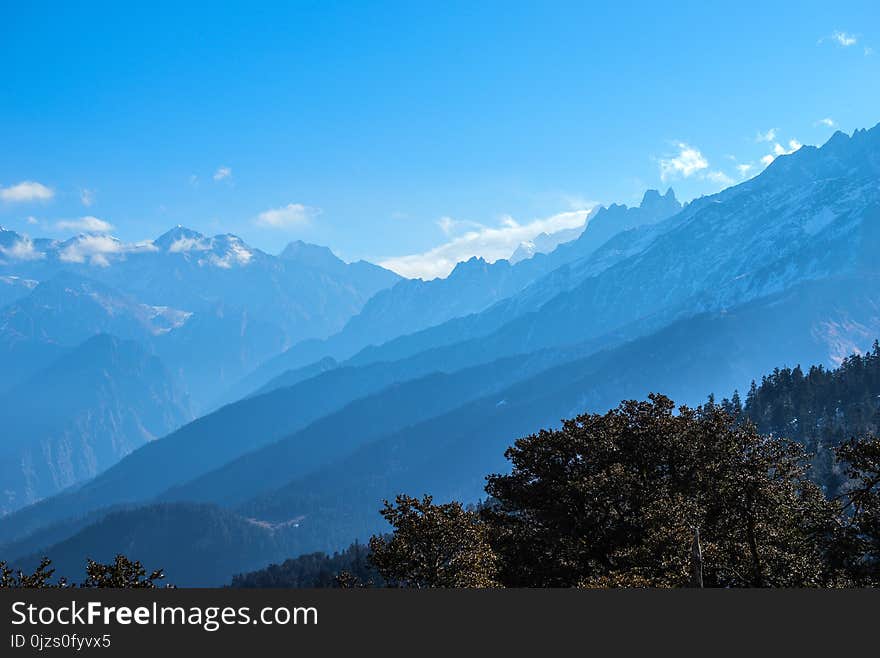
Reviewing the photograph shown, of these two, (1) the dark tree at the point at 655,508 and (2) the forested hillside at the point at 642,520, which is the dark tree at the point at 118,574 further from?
(1) the dark tree at the point at 655,508

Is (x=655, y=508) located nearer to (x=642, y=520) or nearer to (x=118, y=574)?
(x=642, y=520)

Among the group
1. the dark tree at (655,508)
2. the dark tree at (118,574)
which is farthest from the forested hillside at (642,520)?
the dark tree at (118,574)

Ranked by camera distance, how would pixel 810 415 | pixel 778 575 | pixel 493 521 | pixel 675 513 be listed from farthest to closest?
pixel 810 415 → pixel 493 521 → pixel 675 513 → pixel 778 575

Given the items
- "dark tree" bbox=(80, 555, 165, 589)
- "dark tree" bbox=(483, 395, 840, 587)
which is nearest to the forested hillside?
"dark tree" bbox=(483, 395, 840, 587)

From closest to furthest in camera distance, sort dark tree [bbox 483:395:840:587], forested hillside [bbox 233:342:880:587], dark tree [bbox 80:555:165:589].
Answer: dark tree [bbox 80:555:165:589] < forested hillside [bbox 233:342:880:587] < dark tree [bbox 483:395:840:587]

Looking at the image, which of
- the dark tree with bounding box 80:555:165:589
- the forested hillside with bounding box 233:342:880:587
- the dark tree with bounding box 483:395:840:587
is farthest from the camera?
the dark tree with bounding box 483:395:840:587

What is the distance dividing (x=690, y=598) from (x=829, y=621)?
4.81 meters

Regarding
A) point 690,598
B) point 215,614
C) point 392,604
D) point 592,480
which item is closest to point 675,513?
point 592,480

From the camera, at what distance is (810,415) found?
7372 inches

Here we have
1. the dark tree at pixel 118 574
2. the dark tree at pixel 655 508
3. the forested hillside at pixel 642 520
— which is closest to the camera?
the dark tree at pixel 118 574

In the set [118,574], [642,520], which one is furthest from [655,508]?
[118,574]

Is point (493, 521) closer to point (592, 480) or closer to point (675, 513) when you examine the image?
point (592, 480)

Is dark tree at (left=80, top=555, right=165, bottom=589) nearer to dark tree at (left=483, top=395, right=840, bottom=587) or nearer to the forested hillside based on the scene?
the forested hillside

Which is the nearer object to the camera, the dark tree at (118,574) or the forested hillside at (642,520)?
the dark tree at (118,574)
